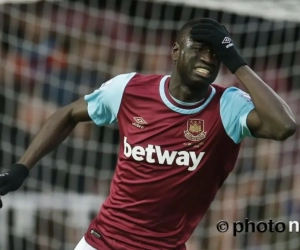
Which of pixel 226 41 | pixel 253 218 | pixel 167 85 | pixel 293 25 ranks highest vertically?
pixel 226 41

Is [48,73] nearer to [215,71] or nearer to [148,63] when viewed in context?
[148,63]

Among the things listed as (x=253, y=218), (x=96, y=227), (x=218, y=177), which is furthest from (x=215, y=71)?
(x=253, y=218)

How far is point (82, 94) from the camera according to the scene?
539 cm

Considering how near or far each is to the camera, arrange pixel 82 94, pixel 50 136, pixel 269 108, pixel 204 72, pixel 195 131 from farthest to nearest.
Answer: pixel 82 94 < pixel 50 136 < pixel 195 131 < pixel 204 72 < pixel 269 108

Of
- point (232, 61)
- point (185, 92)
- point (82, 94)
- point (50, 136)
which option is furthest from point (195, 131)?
point (82, 94)

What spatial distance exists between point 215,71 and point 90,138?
8.47ft

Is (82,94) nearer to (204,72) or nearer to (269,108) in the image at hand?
(204,72)

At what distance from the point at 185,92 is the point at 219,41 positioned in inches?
11.0

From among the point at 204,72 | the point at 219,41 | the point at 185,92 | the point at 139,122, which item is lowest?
the point at 139,122

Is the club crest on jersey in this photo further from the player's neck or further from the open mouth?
the open mouth

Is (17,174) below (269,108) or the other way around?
below

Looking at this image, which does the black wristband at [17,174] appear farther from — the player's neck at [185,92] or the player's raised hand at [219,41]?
the player's raised hand at [219,41]

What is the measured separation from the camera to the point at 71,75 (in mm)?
5418

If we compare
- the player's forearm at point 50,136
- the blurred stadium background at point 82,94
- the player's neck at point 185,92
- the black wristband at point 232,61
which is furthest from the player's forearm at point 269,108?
the blurred stadium background at point 82,94
